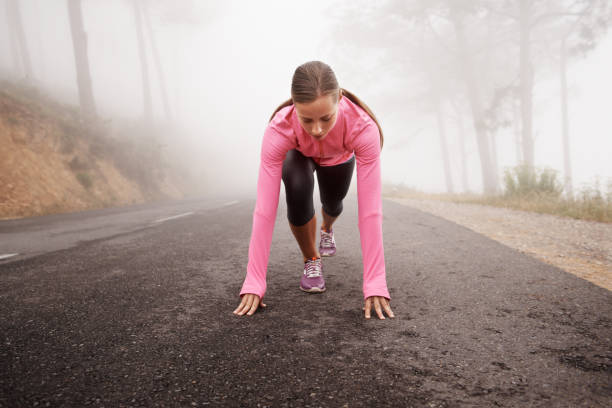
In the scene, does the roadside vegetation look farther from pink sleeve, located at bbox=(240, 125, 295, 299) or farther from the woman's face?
pink sleeve, located at bbox=(240, 125, 295, 299)

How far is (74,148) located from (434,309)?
11.4 m

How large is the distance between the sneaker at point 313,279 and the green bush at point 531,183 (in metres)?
7.33

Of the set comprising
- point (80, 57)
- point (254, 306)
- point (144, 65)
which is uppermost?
point (144, 65)

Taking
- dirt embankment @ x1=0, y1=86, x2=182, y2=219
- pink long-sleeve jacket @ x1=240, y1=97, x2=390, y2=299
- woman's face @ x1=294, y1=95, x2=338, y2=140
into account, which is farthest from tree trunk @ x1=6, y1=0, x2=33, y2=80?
woman's face @ x1=294, y1=95, x2=338, y2=140

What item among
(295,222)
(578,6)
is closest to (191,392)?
(295,222)

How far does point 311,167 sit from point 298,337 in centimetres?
119

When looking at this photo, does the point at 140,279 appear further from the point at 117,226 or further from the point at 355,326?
the point at 117,226

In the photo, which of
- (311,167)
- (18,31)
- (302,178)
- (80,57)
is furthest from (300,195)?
(18,31)

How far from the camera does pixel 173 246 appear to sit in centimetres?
374

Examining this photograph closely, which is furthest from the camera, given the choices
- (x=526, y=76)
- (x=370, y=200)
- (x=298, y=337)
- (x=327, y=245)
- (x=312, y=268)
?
(x=526, y=76)

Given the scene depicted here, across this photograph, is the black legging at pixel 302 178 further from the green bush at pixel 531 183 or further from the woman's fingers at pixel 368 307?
the green bush at pixel 531 183

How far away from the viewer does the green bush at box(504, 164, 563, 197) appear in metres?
7.93

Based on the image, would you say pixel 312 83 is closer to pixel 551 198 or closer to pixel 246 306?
pixel 246 306

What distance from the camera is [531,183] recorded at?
8.27 metres
